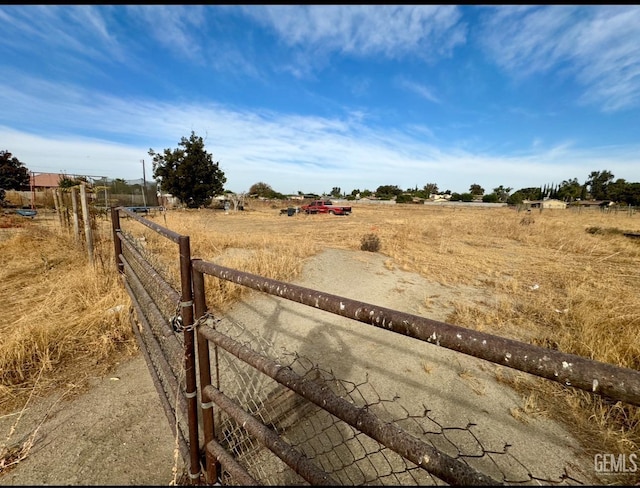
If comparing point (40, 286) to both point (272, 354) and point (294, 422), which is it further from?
point (294, 422)

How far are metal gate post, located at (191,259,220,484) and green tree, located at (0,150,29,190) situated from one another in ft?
119

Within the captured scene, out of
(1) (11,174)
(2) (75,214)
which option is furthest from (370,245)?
(1) (11,174)

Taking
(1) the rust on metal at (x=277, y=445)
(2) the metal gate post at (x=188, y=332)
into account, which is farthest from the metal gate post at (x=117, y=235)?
(1) the rust on metal at (x=277, y=445)

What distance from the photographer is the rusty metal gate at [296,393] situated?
0.74 m

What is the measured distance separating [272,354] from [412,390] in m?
1.60

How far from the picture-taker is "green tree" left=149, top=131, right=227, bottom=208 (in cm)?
2675

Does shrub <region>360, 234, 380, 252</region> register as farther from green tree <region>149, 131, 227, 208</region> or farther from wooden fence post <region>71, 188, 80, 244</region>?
green tree <region>149, 131, 227, 208</region>

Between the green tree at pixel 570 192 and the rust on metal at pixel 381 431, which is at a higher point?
the green tree at pixel 570 192

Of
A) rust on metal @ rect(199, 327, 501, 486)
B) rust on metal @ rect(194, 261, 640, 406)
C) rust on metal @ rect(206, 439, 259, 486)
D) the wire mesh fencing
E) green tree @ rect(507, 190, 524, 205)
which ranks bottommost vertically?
the wire mesh fencing

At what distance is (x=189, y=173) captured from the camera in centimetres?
2694

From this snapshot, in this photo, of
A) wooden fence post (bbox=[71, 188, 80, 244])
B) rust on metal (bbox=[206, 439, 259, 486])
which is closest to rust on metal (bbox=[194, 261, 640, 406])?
rust on metal (bbox=[206, 439, 259, 486])

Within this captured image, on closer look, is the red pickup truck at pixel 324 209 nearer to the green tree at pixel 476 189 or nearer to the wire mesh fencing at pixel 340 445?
the wire mesh fencing at pixel 340 445

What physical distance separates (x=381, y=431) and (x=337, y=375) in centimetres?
241

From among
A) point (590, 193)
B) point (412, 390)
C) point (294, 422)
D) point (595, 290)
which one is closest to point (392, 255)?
point (595, 290)
